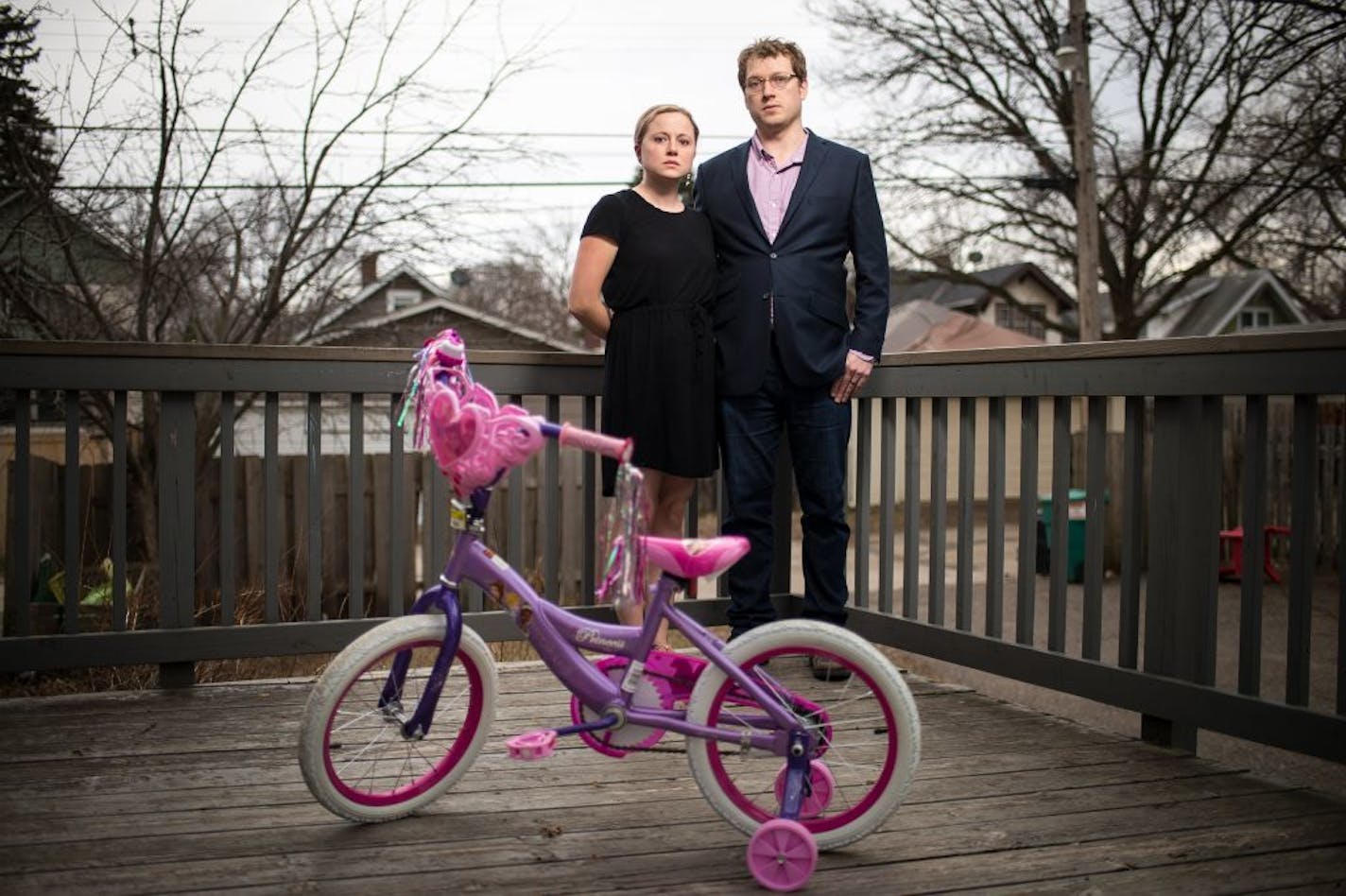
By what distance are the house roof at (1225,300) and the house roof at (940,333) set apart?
12040 mm

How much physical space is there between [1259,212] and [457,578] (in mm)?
17545

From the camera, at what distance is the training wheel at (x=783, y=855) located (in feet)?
6.55

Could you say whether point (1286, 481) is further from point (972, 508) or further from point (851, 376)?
point (851, 376)

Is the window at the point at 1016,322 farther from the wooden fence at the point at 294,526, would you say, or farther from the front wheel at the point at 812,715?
the front wheel at the point at 812,715

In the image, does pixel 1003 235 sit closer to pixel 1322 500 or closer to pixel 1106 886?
pixel 1322 500

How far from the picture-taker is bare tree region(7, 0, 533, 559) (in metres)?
5.84

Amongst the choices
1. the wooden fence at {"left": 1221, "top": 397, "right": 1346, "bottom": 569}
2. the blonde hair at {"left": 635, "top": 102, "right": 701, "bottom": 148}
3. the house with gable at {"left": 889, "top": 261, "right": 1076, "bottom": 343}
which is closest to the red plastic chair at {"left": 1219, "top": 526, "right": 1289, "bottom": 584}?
the wooden fence at {"left": 1221, "top": 397, "right": 1346, "bottom": 569}

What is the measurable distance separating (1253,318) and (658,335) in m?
31.8

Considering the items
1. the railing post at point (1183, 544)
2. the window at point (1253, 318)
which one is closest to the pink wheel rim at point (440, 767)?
the railing post at point (1183, 544)


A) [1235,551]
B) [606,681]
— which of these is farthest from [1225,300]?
[606,681]

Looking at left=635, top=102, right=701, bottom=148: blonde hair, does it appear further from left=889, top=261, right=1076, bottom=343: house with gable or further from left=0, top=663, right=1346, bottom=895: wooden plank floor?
left=889, top=261, right=1076, bottom=343: house with gable

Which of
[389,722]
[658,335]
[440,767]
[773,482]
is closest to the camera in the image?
[389,722]

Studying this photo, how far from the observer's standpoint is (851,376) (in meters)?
3.09

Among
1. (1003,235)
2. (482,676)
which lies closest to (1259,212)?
(1003,235)
